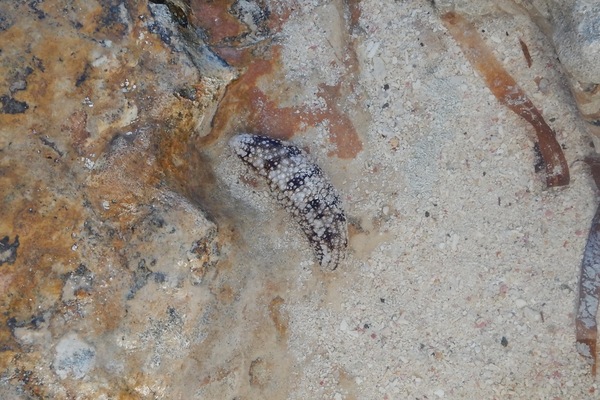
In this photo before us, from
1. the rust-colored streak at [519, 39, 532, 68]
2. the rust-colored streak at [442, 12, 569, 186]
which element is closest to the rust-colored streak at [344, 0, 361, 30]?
the rust-colored streak at [442, 12, 569, 186]

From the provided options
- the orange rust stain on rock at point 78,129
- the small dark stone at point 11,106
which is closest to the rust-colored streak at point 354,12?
the orange rust stain on rock at point 78,129

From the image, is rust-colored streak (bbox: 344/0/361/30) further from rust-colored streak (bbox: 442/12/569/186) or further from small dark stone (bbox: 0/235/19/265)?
small dark stone (bbox: 0/235/19/265)

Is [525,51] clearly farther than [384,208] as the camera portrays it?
No

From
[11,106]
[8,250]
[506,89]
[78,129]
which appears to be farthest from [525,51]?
[8,250]

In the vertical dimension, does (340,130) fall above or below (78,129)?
above

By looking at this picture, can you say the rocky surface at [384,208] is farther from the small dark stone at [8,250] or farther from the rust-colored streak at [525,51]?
the small dark stone at [8,250]

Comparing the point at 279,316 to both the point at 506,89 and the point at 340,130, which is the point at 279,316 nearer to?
the point at 340,130
